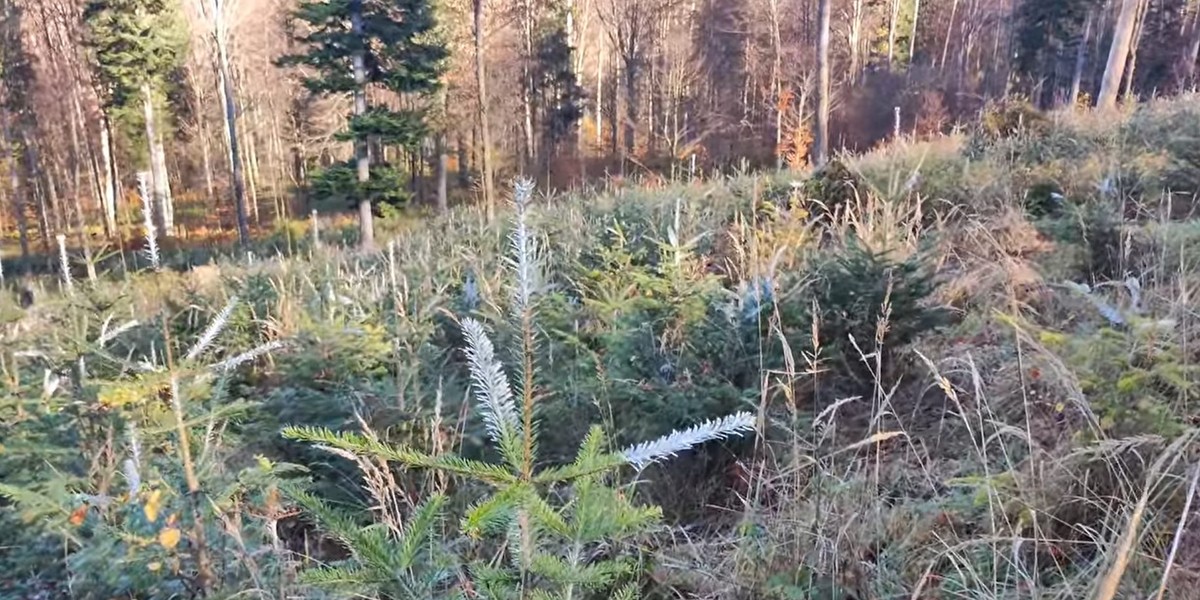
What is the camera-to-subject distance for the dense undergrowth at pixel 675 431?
4.51 feet

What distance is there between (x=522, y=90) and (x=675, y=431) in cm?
2851

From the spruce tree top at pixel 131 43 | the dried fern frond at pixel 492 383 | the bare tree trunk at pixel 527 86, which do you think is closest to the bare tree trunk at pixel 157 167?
the spruce tree top at pixel 131 43

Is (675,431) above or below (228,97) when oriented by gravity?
below

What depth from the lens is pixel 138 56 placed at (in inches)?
894

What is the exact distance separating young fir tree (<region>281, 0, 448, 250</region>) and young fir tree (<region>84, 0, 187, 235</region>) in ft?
30.0

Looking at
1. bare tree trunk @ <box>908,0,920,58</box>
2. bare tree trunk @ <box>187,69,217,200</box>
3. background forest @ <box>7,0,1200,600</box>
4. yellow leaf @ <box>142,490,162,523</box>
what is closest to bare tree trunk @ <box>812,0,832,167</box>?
background forest @ <box>7,0,1200,600</box>

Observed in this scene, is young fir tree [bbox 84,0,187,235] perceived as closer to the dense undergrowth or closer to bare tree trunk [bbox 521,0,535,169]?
bare tree trunk [bbox 521,0,535,169]

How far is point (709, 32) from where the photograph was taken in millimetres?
32062

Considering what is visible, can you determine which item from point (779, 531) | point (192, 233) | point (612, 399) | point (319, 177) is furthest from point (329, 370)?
point (192, 233)

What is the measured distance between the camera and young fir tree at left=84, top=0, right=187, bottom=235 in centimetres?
2231

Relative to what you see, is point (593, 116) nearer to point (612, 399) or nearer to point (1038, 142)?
point (1038, 142)

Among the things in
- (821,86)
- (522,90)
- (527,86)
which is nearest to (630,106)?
(527,86)

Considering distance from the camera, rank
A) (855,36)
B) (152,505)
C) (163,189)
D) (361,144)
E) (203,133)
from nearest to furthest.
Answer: (152,505) → (361,144) → (163,189) → (203,133) → (855,36)

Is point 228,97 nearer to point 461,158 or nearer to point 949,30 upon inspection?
point 461,158
